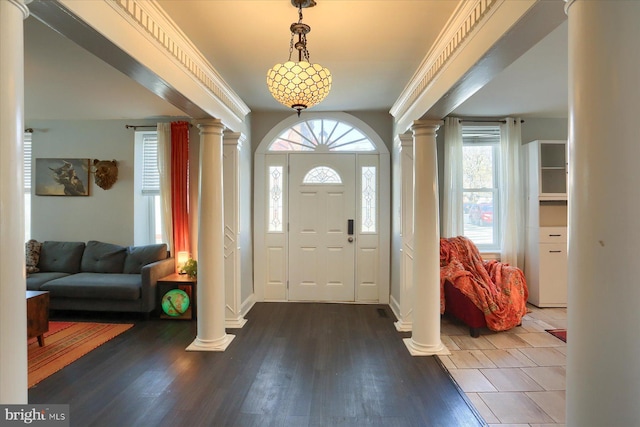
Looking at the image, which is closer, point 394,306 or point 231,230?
point 231,230

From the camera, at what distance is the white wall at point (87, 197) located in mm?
4789

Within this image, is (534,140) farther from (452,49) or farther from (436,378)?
(436,378)

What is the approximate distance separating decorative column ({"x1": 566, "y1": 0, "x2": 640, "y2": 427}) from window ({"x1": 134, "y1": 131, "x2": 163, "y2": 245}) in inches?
189

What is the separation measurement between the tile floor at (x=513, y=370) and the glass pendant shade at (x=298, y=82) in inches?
92.2

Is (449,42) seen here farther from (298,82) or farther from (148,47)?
(148,47)

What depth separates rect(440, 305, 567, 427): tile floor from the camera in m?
2.24

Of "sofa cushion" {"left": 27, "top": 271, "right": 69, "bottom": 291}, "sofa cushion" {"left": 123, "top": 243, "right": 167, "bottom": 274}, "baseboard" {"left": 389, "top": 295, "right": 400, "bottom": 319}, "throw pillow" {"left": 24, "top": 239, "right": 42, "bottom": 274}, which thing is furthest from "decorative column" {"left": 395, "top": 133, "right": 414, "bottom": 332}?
"throw pillow" {"left": 24, "top": 239, "right": 42, "bottom": 274}

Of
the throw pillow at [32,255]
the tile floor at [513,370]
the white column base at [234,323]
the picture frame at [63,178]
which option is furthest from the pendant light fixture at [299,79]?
the throw pillow at [32,255]

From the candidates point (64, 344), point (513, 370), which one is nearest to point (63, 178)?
point (64, 344)

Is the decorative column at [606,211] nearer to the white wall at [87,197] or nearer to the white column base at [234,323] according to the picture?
the white column base at [234,323]

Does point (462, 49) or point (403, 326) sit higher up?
point (462, 49)

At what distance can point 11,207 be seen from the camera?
1.12 metres

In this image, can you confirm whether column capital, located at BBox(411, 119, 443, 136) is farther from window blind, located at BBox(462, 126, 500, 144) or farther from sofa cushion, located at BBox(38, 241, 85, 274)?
sofa cushion, located at BBox(38, 241, 85, 274)

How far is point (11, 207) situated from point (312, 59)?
7.90 ft
